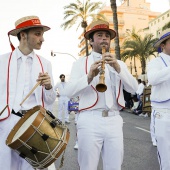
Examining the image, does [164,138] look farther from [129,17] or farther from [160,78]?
[129,17]

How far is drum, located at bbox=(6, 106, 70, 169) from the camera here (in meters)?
2.53

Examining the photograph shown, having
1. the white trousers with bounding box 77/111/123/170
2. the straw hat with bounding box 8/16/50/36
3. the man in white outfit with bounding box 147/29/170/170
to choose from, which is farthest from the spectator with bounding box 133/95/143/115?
the straw hat with bounding box 8/16/50/36

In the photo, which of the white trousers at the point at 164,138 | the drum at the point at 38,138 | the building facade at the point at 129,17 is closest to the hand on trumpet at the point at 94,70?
the drum at the point at 38,138

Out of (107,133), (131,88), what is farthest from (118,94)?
(107,133)

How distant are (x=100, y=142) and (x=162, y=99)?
3.38 feet

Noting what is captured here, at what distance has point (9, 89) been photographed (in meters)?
2.90

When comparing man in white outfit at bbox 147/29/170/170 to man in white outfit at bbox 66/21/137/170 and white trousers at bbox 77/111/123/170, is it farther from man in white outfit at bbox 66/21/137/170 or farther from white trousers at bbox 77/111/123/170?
white trousers at bbox 77/111/123/170

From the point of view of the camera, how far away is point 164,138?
3.45m

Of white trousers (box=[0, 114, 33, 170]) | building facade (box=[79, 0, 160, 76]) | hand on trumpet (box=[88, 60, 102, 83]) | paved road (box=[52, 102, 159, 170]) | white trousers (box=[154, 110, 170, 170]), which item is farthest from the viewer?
building facade (box=[79, 0, 160, 76])

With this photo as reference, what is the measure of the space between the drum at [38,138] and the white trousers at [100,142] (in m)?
0.35

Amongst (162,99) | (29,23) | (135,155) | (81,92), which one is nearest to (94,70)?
(81,92)

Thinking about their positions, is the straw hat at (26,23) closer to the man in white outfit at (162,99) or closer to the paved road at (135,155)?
the man in white outfit at (162,99)

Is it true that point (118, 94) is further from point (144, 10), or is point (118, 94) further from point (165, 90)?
point (144, 10)

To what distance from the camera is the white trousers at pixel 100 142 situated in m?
3.00
